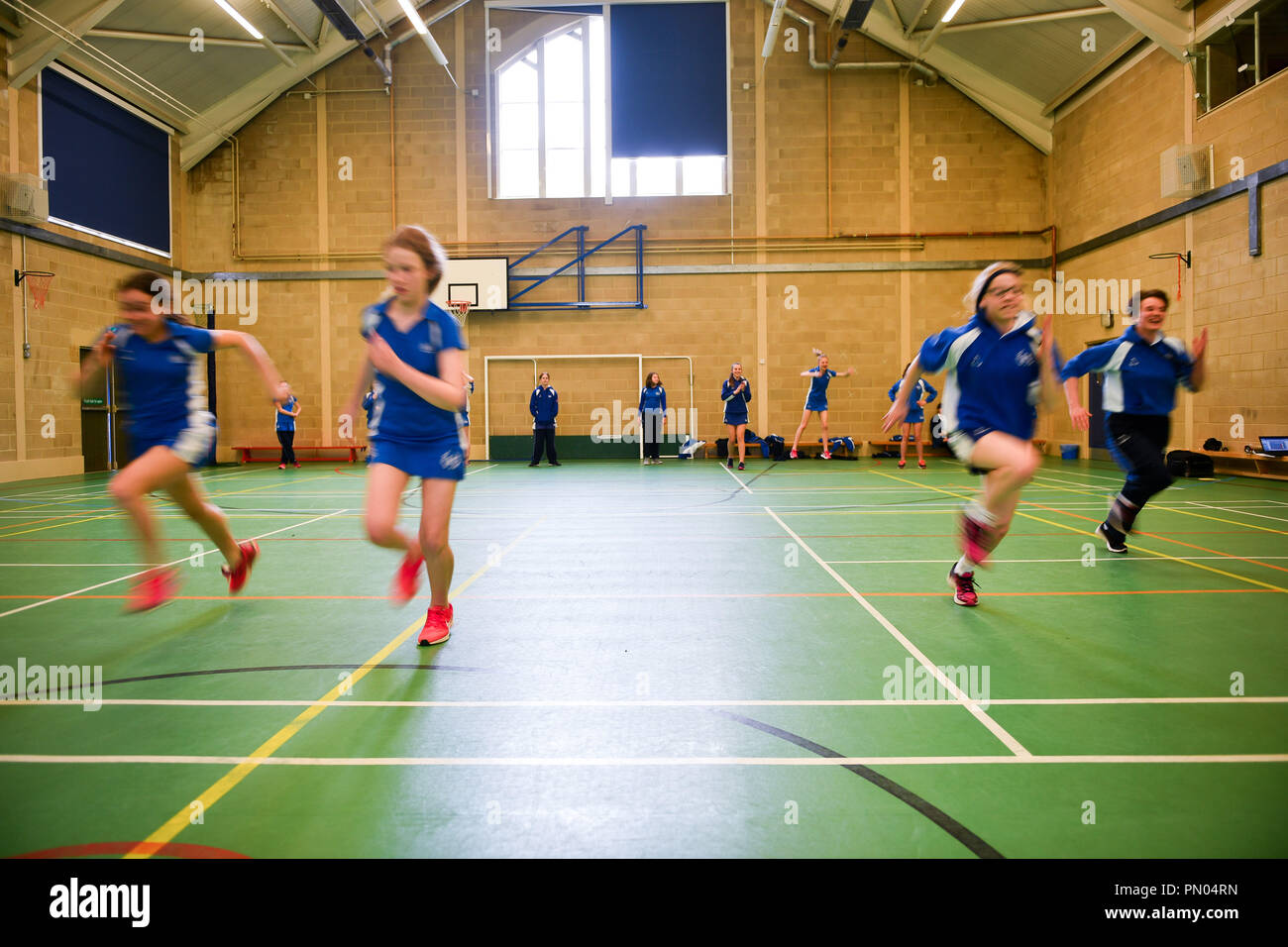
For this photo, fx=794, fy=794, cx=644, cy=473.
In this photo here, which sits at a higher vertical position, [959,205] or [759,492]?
[959,205]

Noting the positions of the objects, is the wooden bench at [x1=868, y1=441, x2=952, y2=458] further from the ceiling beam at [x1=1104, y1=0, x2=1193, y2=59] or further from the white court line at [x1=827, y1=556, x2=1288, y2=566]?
the white court line at [x1=827, y1=556, x2=1288, y2=566]

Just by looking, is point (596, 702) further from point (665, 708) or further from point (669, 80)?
point (669, 80)

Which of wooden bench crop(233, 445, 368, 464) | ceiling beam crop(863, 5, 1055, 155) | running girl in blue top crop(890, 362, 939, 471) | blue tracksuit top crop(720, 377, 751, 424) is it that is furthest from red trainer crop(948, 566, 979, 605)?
ceiling beam crop(863, 5, 1055, 155)

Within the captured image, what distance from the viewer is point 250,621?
178 inches

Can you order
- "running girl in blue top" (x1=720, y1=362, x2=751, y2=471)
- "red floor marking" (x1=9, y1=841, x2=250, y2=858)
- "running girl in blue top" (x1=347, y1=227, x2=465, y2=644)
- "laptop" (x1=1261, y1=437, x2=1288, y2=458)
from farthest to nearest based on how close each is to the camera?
"running girl in blue top" (x1=720, y1=362, x2=751, y2=471), "laptop" (x1=1261, y1=437, x2=1288, y2=458), "running girl in blue top" (x1=347, y1=227, x2=465, y2=644), "red floor marking" (x1=9, y1=841, x2=250, y2=858)

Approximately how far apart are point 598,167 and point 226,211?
972 centimetres

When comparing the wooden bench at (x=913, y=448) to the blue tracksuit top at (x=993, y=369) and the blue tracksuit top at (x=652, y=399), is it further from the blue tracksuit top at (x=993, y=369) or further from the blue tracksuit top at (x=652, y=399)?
the blue tracksuit top at (x=993, y=369)

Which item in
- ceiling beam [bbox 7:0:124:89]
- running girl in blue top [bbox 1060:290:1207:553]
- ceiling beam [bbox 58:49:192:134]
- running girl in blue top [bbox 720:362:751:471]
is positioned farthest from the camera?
ceiling beam [bbox 58:49:192:134]

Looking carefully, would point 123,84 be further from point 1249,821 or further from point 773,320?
Answer: point 1249,821

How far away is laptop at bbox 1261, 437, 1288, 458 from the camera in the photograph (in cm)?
1220

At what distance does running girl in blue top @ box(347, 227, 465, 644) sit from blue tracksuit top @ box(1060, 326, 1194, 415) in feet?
15.1

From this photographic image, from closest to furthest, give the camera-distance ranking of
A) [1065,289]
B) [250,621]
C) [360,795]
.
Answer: [360,795] → [250,621] → [1065,289]

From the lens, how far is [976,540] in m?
4.62
